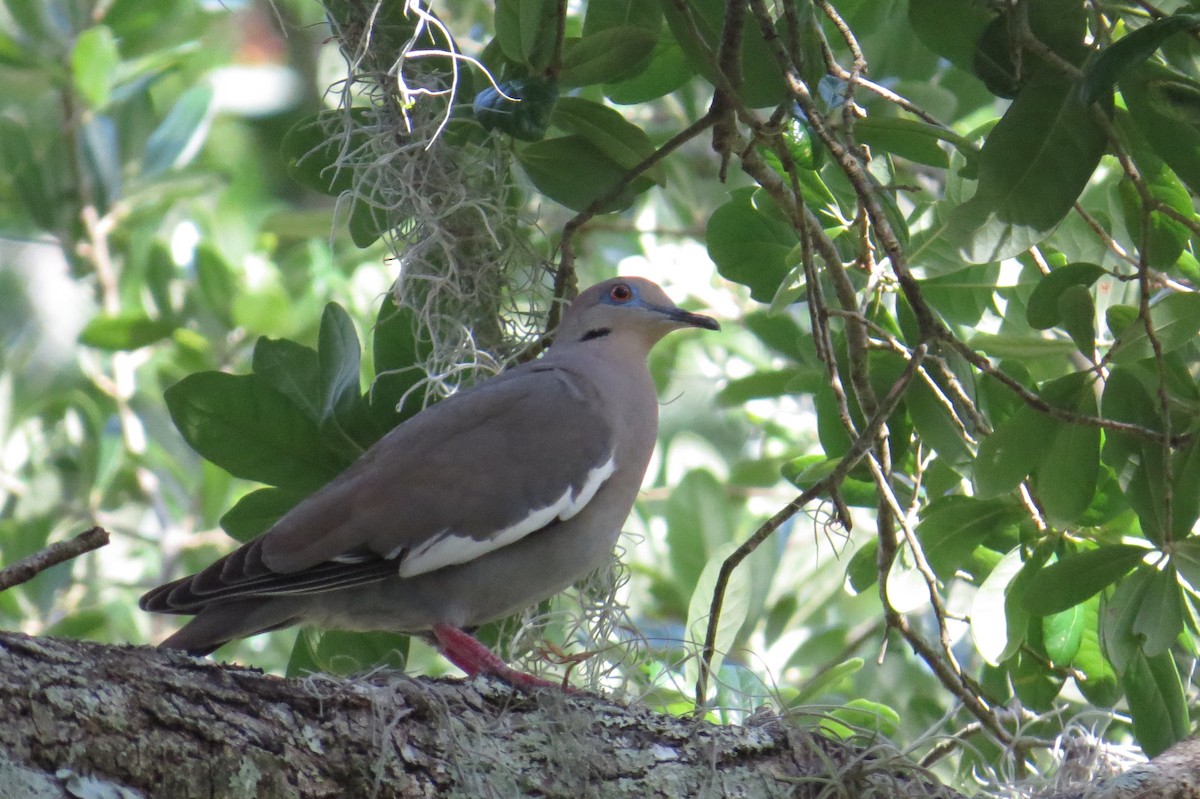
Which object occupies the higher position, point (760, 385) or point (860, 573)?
point (760, 385)

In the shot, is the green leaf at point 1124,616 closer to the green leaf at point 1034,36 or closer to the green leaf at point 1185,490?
the green leaf at point 1185,490

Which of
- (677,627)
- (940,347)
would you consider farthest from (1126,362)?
(677,627)

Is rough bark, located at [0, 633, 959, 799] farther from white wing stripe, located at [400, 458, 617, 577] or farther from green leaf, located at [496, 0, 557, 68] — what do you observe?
green leaf, located at [496, 0, 557, 68]

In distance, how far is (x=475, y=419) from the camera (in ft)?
10.3

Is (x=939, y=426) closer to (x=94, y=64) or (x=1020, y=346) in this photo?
(x=1020, y=346)

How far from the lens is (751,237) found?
324 centimetres

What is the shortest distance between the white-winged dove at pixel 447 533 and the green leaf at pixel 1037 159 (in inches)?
41.8

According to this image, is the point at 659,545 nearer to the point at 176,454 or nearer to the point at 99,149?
the point at 176,454

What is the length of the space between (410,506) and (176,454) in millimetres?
3180

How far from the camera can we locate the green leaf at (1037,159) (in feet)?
7.94

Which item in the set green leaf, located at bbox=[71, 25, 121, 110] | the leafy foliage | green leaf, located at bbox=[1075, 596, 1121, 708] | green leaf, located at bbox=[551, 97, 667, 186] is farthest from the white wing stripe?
green leaf, located at bbox=[71, 25, 121, 110]

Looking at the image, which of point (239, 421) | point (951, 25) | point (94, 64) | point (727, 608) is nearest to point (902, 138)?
point (951, 25)

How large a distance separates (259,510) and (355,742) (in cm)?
141

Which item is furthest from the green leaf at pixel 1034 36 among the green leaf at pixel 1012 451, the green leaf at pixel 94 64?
the green leaf at pixel 94 64
